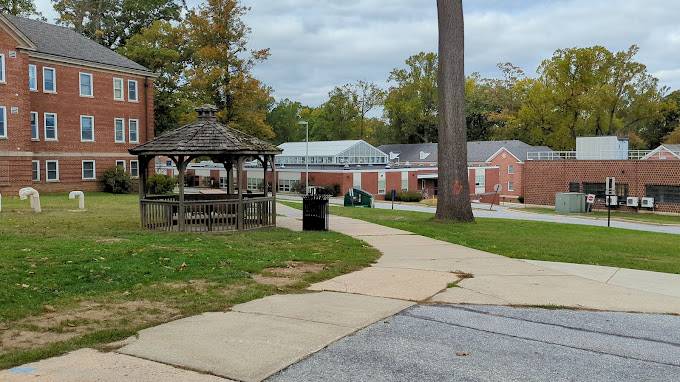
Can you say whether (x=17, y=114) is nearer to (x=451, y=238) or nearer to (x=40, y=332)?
(x=451, y=238)

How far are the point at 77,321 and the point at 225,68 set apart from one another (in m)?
44.7

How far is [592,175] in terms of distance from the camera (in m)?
50.9

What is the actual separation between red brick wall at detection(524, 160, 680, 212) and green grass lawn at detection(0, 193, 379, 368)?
40900mm

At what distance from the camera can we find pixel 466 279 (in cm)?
979

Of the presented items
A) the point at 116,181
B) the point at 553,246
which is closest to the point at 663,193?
the point at 553,246

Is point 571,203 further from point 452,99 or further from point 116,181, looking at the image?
point 116,181

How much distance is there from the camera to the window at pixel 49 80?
124 ft

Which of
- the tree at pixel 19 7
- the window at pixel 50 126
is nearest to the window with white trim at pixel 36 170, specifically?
the window at pixel 50 126

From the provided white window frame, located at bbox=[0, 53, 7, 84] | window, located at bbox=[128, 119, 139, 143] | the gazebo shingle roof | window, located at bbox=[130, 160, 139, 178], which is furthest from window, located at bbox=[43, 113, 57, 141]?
the gazebo shingle roof

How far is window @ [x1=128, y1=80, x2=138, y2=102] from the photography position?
140ft

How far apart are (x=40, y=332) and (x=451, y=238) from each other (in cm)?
1122

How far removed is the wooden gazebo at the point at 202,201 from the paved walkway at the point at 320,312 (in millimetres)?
5715

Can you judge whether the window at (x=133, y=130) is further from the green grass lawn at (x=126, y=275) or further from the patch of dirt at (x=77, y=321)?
the patch of dirt at (x=77, y=321)

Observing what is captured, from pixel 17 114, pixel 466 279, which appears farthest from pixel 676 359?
pixel 17 114
